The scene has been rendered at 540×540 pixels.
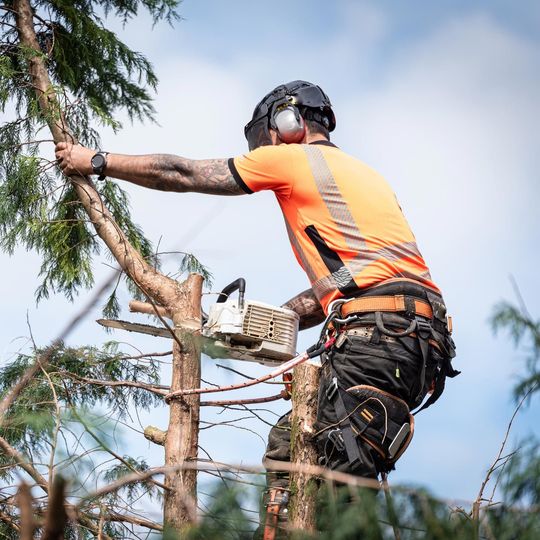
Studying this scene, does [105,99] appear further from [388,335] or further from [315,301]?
[388,335]

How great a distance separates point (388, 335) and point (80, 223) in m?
2.89

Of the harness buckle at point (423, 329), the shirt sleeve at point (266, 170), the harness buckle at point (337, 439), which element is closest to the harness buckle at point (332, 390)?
the harness buckle at point (337, 439)

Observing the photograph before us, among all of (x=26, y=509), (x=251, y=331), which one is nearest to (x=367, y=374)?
(x=251, y=331)

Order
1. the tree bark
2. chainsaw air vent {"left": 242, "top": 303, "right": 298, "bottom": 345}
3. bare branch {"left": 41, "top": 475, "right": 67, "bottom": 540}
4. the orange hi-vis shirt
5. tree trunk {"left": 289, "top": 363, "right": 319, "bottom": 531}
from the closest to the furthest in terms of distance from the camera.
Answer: bare branch {"left": 41, "top": 475, "right": 67, "bottom": 540}, tree trunk {"left": 289, "top": 363, "right": 319, "bottom": 531}, the orange hi-vis shirt, chainsaw air vent {"left": 242, "top": 303, "right": 298, "bottom": 345}, the tree bark

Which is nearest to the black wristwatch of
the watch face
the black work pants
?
the watch face

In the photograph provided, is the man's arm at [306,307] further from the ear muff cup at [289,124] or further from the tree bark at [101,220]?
the ear muff cup at [289,124]

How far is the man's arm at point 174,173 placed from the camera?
4.71 meters

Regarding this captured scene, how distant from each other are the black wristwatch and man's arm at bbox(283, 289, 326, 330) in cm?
122

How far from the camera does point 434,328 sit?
4344 millimetres

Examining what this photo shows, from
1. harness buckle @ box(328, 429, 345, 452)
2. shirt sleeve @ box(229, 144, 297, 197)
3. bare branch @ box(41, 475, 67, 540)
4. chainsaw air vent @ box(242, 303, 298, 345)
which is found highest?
shirt sleeve @ box(229, 144, 297, 197)

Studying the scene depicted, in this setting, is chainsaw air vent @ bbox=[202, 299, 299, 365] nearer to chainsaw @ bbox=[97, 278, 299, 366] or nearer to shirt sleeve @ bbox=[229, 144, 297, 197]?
chainsaw @ bbox=[97, 278, 299, 366]

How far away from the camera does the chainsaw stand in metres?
4.61

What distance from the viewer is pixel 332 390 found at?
4172mm

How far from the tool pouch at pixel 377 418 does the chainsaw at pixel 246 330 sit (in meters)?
0.67
